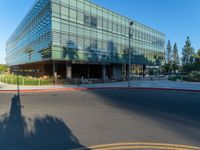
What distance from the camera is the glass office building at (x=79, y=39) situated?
29.5 m

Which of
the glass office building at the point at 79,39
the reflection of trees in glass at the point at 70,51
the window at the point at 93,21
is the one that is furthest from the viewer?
the window at the point at 93,21

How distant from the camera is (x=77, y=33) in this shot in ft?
106

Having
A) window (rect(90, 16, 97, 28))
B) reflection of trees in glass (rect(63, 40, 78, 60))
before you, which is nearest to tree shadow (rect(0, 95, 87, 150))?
reflection of trees in glass (rect(63, 40, 78, 60))

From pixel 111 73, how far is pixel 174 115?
3583 centimetres

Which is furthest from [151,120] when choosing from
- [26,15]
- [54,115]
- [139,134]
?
[26,15]

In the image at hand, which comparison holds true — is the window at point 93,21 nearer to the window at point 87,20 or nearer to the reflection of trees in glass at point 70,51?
the window at point 87,20

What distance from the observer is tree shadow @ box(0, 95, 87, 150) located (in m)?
4.72

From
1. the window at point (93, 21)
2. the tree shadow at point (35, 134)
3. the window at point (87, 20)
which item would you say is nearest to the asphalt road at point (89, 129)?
the tree shadow at point (35, 134)

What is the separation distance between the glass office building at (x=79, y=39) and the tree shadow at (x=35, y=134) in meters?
22.5

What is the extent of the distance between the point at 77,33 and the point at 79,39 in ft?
3.88

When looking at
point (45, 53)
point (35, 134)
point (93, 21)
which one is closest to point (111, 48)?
point (93, 21)

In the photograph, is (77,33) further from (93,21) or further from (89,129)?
(89,129)

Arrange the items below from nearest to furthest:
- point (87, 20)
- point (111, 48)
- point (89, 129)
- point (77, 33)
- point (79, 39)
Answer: point (89, 129), point (77, 33), point (79, 39), point (87, 20), point (111, 48)

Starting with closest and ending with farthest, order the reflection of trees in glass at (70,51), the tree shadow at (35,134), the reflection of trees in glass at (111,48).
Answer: the tree shadow at (35,134)
the reflection of trees in glass at (70,51)
the reflection of trees in glass at (111,48)
